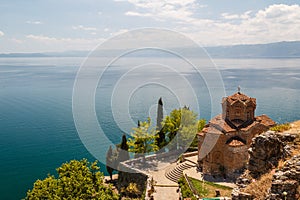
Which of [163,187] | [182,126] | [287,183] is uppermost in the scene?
[287,183]

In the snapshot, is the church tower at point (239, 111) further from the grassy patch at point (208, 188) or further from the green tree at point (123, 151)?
the green tree at point (123, 151)

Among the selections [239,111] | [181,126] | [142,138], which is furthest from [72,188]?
[181,126]

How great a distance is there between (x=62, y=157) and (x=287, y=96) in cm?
9142

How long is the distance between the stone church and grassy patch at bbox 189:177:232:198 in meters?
2.98

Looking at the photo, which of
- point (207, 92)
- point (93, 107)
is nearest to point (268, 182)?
point (93, 107)

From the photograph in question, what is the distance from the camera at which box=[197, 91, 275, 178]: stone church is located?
27875 mm

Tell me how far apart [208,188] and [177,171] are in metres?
5.62

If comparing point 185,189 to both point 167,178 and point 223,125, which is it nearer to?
point 167,178

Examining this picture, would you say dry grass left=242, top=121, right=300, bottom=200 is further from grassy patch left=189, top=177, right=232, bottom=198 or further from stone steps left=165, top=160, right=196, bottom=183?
stone steps left=165, top=160, right=196, bottom=183

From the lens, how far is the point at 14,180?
4359 cm

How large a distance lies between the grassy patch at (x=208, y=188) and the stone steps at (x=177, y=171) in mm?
2644

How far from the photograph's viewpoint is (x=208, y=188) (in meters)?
24.8

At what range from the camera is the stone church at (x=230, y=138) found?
1097 inches

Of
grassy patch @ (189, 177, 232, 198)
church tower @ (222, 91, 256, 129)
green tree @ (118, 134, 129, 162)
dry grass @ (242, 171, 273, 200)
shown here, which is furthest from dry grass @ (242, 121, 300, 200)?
green tree @ (118, 134, 129, 162)
